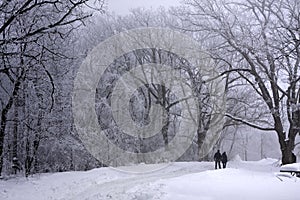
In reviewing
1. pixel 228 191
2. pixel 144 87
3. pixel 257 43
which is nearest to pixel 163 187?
pixel 228 191

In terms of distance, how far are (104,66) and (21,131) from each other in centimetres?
817

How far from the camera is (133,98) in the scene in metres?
31.4

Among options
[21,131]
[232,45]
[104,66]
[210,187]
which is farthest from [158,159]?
[210,187]

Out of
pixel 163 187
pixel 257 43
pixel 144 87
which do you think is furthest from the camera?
pixel 144 87

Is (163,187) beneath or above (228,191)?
beneath

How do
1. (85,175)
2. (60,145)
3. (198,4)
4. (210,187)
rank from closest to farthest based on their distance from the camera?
(210,187)
(85,175)
(198,4)
(60,145)

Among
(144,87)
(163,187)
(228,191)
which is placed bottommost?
(163,187)

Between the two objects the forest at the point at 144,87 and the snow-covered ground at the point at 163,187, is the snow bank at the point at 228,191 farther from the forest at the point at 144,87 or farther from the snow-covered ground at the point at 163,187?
the forest at the point at 144,87

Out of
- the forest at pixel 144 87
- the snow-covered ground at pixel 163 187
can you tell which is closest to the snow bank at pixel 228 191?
the snow-covered ground at pixel 163 187

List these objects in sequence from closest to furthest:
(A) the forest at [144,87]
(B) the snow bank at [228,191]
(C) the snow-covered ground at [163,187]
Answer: (B) the snow bank at [228,191]
(C) the snow-covered ground at [163,187]
(A) the forest at [144,87]

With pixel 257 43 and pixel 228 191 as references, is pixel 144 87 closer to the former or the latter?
pixel 257 43

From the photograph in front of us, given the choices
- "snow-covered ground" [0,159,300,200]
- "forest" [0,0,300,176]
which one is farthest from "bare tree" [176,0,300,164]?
"snow-covered ground" [0,159,300,200]

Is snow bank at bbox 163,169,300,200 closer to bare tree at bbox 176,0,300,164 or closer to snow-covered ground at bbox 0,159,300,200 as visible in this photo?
snow-covered ground at bbox 0,159,300,200

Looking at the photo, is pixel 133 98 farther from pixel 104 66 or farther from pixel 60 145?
pixel 60 145
